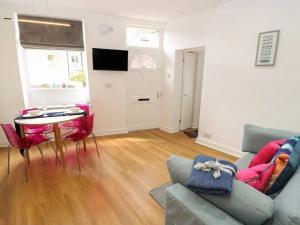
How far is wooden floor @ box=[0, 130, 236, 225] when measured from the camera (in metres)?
1.96

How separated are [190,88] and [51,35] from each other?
11.3 feet

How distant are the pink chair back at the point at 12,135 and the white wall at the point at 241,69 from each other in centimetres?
335

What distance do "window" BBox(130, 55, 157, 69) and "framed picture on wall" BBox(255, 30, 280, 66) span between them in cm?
252

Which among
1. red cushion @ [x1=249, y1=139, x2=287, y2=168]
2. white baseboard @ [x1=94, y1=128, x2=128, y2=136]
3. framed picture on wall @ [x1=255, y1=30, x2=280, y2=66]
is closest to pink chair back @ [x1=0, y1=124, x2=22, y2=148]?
white baseboard @ [x1=94, y1=128, x2=128, y2=136]

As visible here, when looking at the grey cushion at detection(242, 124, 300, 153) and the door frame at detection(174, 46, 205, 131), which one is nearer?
the grey cushion at detection(242, 124, 300, 153)

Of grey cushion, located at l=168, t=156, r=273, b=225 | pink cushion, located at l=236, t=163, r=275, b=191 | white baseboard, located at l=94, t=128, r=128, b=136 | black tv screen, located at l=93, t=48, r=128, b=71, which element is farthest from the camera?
white baseboard, located at l=94, t=128, r=128, b=136

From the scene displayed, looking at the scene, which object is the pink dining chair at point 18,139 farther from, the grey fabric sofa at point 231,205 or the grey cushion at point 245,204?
the grey cushion at point 245,204

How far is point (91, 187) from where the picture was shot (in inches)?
97.2

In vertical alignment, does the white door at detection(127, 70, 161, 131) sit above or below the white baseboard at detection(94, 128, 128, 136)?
above

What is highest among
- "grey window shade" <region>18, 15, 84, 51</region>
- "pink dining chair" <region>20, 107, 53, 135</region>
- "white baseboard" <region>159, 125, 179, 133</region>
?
"grey window shade" <region>18, 15, 84, 51</region>

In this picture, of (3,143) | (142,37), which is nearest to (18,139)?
(3,143)

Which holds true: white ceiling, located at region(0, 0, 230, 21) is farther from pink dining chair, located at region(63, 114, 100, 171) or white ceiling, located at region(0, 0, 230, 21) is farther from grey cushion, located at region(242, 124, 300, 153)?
grey cushion, located at region(242, 124, 300, 153)

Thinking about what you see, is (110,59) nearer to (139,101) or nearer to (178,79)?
(139,101)

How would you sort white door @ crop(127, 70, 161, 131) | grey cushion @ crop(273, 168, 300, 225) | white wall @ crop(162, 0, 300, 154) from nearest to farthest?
grey cushion @ crop(273, 168, 300, 225), white wall @ crop(162, 0, 300, 154), white door @ crop(127, 70, 161, 131)
